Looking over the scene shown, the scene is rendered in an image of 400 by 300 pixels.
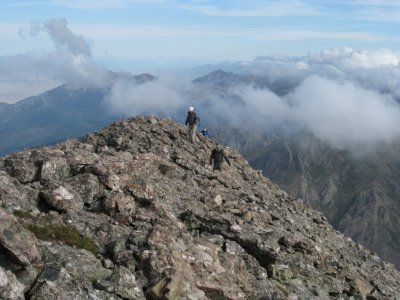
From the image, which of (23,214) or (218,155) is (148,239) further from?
(218,155)

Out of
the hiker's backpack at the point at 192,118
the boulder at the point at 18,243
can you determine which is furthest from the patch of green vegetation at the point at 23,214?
the hiker's backpack at the point at 192,118

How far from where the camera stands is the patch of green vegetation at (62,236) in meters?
22.9

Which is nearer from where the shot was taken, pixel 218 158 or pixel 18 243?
pixel 18 243

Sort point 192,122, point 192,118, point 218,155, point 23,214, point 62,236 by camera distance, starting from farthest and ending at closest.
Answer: point 192,122
point 192,118
point 218,155
point 23,214
point 62,236

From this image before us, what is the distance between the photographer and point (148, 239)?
80.7 ft

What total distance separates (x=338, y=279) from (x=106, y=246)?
62.0ft

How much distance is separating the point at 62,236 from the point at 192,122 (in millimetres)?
39199

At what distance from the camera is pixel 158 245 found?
24.3 m

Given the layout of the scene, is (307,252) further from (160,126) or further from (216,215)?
(160,126)

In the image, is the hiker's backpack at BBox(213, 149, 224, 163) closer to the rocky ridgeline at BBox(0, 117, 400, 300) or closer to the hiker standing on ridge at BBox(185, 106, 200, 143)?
the rocky ridgeline at BBox(0, 117, 400, 300)

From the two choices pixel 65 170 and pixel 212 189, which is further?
pixel 212 189

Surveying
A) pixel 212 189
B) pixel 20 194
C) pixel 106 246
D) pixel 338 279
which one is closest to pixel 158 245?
pixel 106 246

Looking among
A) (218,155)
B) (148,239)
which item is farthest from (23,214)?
(218,155)

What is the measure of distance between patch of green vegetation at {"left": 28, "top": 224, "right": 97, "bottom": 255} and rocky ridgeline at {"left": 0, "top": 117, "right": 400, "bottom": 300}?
60mm
